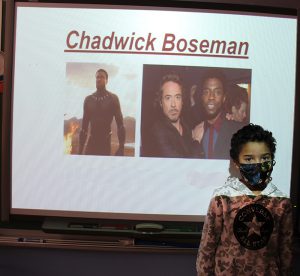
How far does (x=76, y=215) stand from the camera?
5.98ft

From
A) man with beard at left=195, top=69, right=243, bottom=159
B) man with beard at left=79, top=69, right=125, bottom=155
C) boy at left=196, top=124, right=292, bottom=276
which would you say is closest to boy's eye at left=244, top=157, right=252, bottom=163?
boy at left=196, top=124, right=292, bottom=276

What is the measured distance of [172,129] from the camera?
6.05 ft

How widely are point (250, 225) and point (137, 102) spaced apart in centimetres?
85

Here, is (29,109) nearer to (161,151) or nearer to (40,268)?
(161,151)

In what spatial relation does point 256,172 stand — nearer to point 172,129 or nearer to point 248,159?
point 248,159

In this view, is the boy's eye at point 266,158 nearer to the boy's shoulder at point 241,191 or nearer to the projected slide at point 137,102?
the boy's shoulder at point 241,191

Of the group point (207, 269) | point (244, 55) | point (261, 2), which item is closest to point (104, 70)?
point (244, 55)

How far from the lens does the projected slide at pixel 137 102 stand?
71.7 inches

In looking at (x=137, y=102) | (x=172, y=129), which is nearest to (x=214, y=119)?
(x=172, y=129)

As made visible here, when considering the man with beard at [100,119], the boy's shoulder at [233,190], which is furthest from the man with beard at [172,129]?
the boy's shoulder at [233,190]

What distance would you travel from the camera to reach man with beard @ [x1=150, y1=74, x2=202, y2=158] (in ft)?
6.04

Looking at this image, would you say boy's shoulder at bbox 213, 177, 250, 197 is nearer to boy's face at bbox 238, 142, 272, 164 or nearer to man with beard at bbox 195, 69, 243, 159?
boy's face at bbox 238, 142, 272, 164

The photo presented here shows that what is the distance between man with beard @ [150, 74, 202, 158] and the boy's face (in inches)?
22.1

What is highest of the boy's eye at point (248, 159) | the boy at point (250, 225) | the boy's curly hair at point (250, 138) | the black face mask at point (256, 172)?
the boy's curly hair at point (250, 138)
